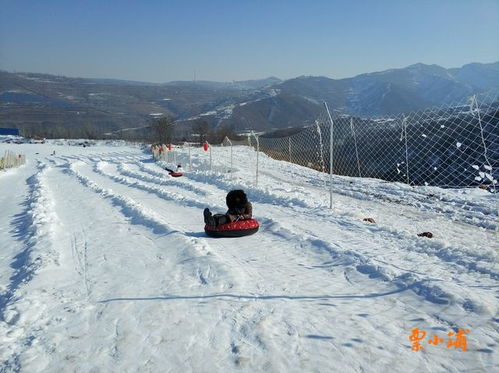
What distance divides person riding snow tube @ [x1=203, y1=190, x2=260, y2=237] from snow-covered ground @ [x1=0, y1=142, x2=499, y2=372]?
0.77 feet

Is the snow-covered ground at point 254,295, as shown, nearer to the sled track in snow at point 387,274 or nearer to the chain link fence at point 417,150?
the sled track in snow at point 387,274

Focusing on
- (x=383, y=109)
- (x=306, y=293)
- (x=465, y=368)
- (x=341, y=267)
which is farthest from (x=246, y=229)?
(x=383, y=109)

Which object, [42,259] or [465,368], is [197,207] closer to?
[42,259]

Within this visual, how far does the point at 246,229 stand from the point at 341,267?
2.26 metres

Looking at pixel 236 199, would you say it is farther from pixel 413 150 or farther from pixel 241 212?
pixel 413 150

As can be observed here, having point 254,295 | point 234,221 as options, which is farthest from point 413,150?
point 254,295

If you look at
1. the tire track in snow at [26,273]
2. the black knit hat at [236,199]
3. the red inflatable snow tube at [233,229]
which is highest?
the black knit hat at [236,199]

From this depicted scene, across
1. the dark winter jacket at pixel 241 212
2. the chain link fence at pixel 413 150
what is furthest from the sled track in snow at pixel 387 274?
the chain link fence at pixel 413 150

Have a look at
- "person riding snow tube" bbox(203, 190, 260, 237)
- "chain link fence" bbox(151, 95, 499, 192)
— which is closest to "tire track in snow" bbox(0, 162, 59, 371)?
"person riding snow tube" bbox(203, 190, 260, 237)

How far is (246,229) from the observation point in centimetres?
758

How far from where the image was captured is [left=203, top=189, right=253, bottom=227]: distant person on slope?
757cm

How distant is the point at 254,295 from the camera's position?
191 inches

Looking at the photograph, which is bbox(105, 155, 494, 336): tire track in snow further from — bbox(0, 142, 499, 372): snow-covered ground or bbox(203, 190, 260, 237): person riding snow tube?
bbox(203, 190, 260, 237): person riding snow tube

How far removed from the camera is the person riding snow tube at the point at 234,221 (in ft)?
24.7
